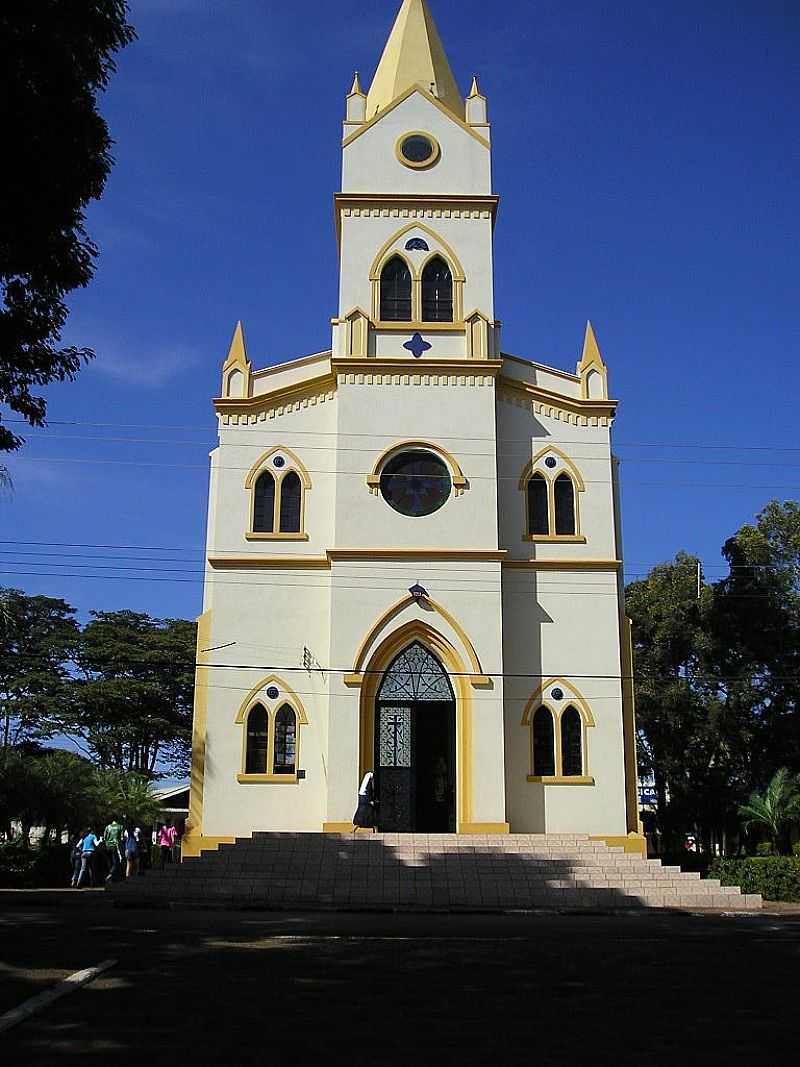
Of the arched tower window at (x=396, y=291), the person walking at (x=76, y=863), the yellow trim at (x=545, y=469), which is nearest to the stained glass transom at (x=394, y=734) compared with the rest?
the yellow trim at (x=545, y=469)

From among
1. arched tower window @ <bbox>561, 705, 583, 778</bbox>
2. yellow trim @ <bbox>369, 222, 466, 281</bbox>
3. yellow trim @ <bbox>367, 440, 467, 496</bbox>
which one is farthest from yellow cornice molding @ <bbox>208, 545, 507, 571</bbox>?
yellow trim @ <bbox>369, 222, 466, 281</bbox>

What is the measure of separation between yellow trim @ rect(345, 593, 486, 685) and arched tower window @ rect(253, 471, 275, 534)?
3.46 m

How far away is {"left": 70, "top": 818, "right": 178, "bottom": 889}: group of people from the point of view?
85.2 feet

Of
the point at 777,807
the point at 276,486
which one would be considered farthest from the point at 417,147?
the point at 777,807

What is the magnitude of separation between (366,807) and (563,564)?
709 centimetres

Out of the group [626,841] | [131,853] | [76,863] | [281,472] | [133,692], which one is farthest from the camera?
[133,692]

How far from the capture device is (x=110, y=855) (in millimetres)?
26406

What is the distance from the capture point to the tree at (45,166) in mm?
11133

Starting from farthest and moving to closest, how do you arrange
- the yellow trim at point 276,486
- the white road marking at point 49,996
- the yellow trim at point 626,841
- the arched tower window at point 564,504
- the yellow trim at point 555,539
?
the arched tower window at point 564,504 → the yellow trim at point 555,539 → the yellow trim at point 276,486 → the yellow trim at point 626,841 → the white road marking at point 49,996

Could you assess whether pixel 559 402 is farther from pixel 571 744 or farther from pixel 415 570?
pixel 571 744

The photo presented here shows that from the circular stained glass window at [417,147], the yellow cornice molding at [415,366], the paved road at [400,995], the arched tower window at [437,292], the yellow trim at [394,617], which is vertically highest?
the circular stained glass window at [417,147]

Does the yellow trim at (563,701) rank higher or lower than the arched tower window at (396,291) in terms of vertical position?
lower

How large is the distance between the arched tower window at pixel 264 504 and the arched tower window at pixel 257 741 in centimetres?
410

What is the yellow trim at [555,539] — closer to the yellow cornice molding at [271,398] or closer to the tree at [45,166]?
the yellow cornice molding at [271,398]
